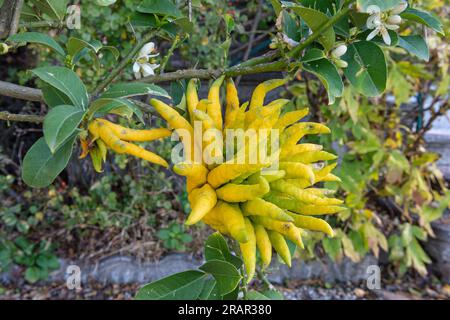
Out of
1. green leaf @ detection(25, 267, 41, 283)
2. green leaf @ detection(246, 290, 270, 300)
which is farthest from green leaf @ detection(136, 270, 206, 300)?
green leaf @ detection(25, 267, 41, 283)

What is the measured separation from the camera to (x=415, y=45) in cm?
61

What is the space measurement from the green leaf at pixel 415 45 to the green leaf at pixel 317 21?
0.40 ft

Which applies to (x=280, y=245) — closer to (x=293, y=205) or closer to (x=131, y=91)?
(x=293, y=205)

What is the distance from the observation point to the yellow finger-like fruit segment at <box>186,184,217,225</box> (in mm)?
467

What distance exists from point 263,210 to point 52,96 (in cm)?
33

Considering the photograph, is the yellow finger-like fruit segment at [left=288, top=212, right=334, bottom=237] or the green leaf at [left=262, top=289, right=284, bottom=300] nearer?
the yellow finger-like fruit segment at [left=288, top=212, right=334, bottom=237]

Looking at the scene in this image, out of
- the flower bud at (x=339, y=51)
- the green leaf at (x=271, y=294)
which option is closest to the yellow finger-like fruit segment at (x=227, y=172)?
the flower bud at (x=339, y=51)

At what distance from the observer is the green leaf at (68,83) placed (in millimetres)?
488

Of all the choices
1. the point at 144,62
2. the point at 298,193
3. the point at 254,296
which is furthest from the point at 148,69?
the point at 254,296

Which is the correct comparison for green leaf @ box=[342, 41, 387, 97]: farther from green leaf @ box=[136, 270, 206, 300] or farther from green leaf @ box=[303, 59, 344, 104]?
green leaf @ box=[136, 270, 206, 300]

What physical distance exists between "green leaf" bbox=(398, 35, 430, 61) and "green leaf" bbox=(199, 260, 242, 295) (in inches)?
16.4

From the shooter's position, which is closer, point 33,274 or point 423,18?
point 423,18

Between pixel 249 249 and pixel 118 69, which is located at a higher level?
pixel 118 69

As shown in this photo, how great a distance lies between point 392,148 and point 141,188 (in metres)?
1.34
